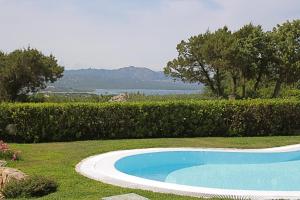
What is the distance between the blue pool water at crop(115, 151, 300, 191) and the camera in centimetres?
1298

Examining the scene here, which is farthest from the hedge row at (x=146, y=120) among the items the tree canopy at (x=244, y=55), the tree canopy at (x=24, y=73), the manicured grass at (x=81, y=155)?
the tree canopy at (x=24, y=73)

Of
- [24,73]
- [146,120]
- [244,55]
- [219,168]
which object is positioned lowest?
[219,168]

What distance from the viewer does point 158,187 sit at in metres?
10.3

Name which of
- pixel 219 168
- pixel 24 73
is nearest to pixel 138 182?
pixel 219 168

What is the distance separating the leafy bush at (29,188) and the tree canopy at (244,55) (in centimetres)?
2558

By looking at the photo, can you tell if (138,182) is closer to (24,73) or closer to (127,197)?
(127,197)

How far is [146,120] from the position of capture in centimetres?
2002

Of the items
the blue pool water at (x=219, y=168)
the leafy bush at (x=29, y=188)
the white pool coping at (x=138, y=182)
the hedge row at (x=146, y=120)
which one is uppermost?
the hedge row at (x=146, y=120)

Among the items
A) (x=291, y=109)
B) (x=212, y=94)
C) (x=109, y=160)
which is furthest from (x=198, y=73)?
(x=109, y=160)

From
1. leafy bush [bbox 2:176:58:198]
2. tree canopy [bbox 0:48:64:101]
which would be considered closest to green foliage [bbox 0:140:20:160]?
leafy bush [bbox 2:176:58:198]

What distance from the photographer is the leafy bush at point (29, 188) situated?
9.32 m

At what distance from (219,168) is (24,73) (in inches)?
895

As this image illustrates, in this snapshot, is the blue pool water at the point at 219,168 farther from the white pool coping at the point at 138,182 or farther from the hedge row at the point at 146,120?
the hedge row at the point at 146,120

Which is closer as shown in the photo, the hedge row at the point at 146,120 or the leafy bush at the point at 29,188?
the leafy bush at the point at 29,188
